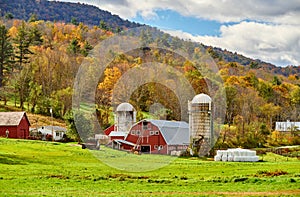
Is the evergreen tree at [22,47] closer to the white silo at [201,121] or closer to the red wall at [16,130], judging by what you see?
the red wall at [16,130]

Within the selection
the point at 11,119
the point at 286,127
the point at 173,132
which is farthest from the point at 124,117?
the point at 286,127

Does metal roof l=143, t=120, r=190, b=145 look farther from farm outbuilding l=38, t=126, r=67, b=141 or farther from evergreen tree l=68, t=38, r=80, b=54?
evergreen tree l=68, t=38, r=80, b=54

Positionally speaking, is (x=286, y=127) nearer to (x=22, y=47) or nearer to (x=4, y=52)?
(x=22, y=47)

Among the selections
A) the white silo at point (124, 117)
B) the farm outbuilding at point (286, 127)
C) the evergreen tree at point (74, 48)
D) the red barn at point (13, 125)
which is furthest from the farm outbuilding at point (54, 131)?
the farm outbuilding at point (286, 127)

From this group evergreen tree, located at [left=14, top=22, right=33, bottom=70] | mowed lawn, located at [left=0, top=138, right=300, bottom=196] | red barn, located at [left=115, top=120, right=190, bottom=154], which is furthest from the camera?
evergreen tree, located at [left=14, top=22, right=33, bottom=70]

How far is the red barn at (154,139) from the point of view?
65.2m

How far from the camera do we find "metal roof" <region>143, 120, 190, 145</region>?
6575 cm

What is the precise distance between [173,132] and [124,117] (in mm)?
10862

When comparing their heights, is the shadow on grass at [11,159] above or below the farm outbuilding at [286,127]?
below

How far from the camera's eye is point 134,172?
36.5 metres

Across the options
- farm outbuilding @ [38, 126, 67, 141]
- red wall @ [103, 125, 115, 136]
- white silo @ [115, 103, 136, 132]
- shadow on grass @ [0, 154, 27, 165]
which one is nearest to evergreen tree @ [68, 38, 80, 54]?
red wall @ [103, 125, 115, 136]

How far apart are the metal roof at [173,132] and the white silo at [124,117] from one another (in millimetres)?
7788

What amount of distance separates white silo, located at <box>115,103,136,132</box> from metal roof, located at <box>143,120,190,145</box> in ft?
25.6

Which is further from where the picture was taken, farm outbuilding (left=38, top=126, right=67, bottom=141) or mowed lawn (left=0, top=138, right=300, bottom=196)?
farm outbuilding (left=38, top=126, right=67, bottom=141)
